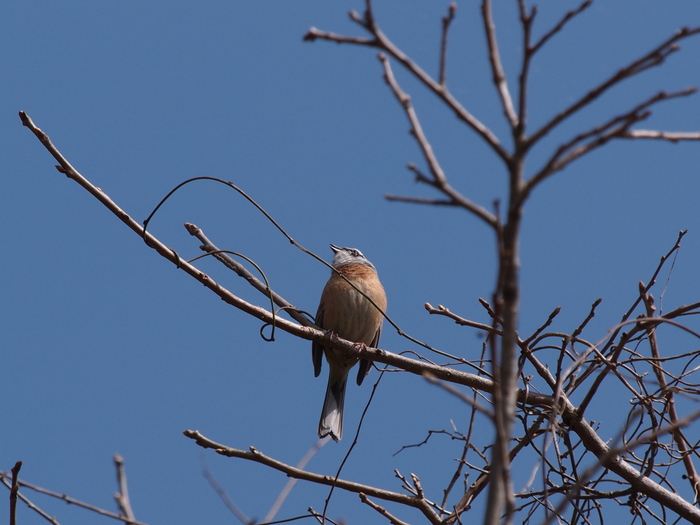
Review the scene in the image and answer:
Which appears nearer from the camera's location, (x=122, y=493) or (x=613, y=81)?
(x=613, y=81)

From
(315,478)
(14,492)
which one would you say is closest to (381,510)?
(315,478)

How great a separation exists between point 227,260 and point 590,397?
256cm

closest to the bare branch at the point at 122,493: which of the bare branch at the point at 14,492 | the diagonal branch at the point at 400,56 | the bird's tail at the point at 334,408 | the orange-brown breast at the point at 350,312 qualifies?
the bare branch at the point at 14,492

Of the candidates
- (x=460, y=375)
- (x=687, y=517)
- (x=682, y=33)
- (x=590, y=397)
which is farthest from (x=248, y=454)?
(x=682, y=33)

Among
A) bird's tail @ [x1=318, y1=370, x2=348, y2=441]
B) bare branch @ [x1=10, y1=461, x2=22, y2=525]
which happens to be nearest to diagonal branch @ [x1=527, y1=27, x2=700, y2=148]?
bare branch @ [x1=10, y1=461, x2=22, y2=525]

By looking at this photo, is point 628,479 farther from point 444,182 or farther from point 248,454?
point 444,182

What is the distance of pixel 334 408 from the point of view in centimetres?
702

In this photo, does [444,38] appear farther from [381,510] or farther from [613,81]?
[381,510]

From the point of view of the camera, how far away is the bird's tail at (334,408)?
6730 millimetres

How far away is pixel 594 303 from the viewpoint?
3.82 m

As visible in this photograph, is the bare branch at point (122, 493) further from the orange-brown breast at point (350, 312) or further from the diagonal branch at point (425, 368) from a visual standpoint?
the orange-brown breast at point (350, 312)

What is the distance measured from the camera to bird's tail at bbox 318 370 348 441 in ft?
22.1

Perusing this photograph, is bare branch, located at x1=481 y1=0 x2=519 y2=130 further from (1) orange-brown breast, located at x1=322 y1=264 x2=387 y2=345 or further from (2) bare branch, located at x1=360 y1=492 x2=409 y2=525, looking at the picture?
(1) orange-brown breast, located at x1=322 y1=264 x2=387 y2=345

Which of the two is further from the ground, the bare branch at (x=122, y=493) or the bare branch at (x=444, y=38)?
the bare branch at (x=444, y=38)
